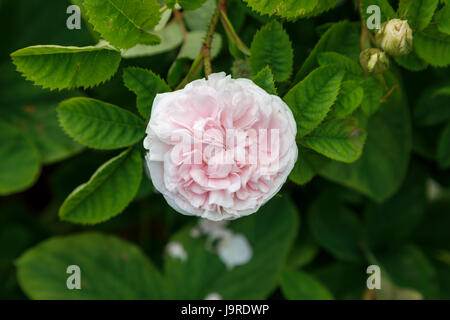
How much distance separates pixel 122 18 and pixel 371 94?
361 mm

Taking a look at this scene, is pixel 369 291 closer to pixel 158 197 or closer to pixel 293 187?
pixel 293 187

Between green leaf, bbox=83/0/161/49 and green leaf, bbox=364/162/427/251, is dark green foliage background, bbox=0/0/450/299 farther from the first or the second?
green leaf, bbox=83/0/161/49

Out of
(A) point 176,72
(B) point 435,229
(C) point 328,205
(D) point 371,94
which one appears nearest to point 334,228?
(C) point 328,205

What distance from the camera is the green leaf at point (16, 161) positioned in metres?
0.97

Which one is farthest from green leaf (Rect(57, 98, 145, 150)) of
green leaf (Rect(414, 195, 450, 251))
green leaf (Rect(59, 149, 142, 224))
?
green leaf (Rect(414, 195, 450, 251))

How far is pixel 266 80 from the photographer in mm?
545

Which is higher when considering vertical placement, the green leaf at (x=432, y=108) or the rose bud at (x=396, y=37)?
the rose bud at (x=396, y=37)

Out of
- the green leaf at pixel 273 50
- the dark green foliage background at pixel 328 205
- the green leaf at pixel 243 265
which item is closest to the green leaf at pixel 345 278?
the dark green foliage background at pixel 328 205

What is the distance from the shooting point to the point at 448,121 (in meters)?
0.92

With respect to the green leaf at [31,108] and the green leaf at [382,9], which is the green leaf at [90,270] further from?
the green leaf at [382,9]

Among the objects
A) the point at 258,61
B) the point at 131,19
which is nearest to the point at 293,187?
the point at 258,61

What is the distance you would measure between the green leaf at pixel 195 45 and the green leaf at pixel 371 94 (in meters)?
0.24

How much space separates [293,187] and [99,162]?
475 mm
